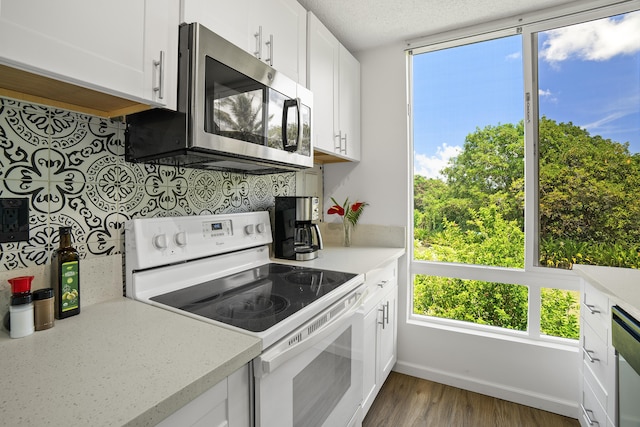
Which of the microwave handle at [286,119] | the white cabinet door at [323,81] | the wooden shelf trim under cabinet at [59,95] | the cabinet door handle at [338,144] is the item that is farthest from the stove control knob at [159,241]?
the cabinet door handle at [338,144]

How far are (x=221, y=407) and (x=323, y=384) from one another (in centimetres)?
51

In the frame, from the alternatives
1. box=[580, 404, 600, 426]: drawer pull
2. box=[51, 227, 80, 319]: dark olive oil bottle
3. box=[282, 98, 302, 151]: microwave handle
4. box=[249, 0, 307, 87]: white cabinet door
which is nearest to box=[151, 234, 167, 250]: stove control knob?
box=[51, 227, 80, 319]: dark olive oil bottle

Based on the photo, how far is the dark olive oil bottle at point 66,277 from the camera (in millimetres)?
933

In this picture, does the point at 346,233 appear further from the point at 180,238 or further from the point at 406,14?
the point at 406,14

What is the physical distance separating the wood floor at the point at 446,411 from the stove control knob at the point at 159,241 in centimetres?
148

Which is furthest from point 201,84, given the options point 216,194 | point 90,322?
point 90,322

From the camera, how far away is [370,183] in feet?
8.18

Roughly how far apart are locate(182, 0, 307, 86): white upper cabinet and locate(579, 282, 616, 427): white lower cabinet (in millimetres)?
1808

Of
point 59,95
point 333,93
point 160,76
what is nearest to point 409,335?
point 333,93

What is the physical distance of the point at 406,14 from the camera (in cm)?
197

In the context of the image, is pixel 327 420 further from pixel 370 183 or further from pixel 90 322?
pixel 370 183

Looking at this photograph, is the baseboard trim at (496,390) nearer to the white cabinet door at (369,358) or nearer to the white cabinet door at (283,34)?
the white cabinet door at (369,358)

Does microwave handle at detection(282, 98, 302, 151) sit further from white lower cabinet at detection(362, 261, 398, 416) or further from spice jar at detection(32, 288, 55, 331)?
spice jar at detection(32, 288, 55, 331)

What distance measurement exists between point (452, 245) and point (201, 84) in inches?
77.8
